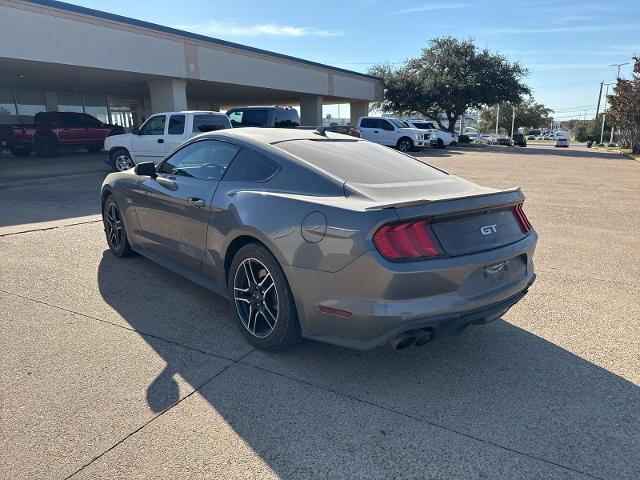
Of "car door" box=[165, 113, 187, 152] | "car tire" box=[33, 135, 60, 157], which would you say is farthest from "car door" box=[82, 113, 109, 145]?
"car door" box=[165, 113, 187, 152]

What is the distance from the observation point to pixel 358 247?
2699 millimetres

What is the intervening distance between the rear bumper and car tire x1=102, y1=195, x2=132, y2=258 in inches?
120

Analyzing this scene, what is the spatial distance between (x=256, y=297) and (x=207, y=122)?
403 inches

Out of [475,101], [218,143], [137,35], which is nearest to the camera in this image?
[218,143]

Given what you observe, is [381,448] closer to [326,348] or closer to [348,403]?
[348,403]

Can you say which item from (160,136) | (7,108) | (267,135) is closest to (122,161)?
(160,136)

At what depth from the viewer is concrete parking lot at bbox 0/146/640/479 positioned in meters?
2.36

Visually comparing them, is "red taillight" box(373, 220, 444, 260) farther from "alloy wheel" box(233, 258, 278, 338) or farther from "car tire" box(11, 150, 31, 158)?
"car tire" box(11, 150, 31, 158)

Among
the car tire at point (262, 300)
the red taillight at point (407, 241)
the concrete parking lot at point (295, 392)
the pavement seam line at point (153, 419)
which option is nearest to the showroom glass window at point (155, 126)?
the concrete parking lot at point (295, 392)

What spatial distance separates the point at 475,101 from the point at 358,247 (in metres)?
38.9

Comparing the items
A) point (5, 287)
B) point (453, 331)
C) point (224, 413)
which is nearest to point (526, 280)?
point (453, 331)

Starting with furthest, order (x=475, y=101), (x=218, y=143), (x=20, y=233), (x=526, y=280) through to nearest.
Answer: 1. (x=475, y=101)
2. (x=20, y=233)
3. (x=218, y=143)
4. (x=526, y=280)

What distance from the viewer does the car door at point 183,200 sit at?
3865mm

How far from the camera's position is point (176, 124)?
1259 centimetres
